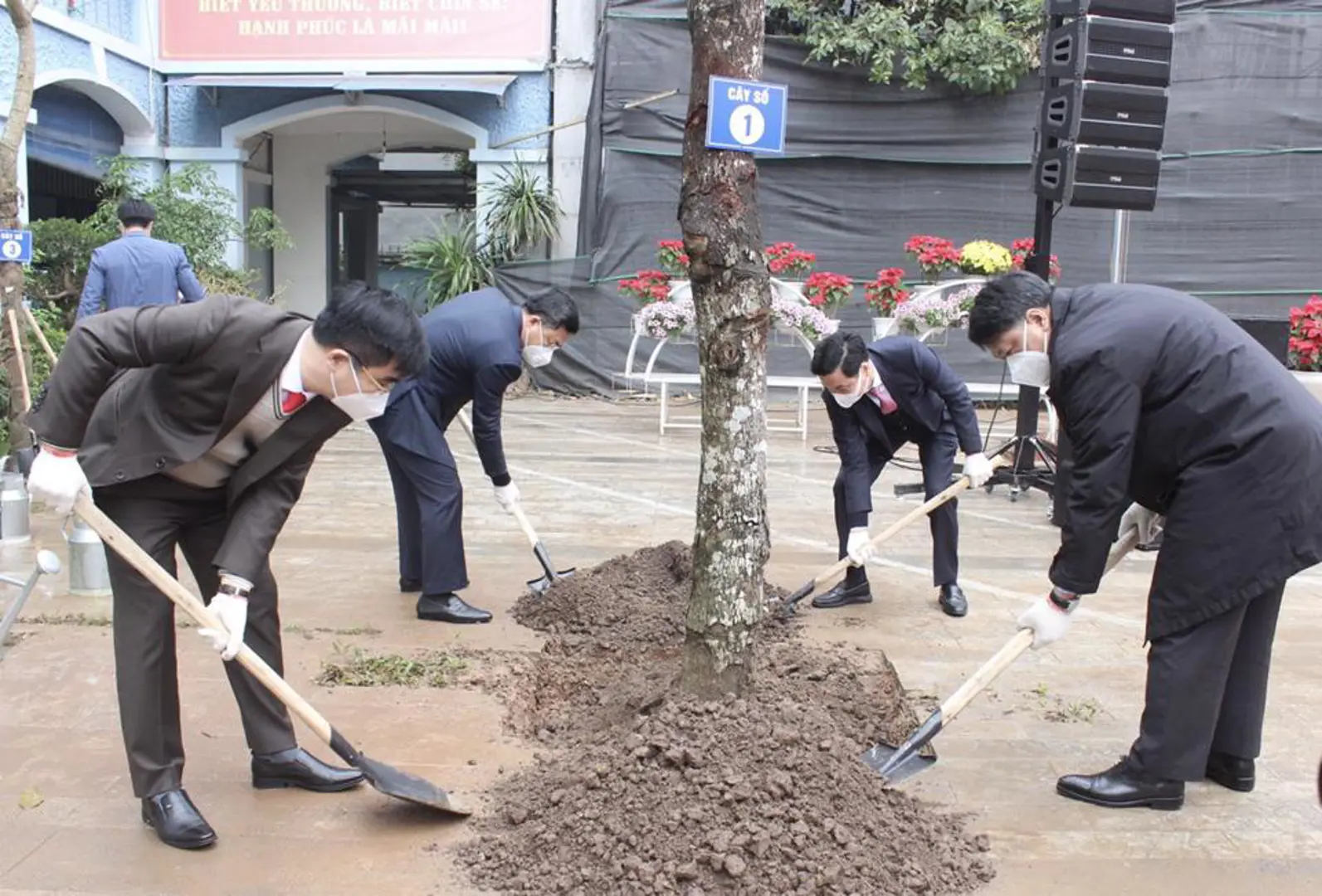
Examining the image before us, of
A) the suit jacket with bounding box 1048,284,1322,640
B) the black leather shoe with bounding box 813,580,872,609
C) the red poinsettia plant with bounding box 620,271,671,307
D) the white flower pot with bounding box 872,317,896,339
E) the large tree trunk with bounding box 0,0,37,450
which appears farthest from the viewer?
the red poinsettia plant with bounding box 620,271,671,307

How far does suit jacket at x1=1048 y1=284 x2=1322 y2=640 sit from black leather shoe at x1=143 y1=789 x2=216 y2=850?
8.22 ft

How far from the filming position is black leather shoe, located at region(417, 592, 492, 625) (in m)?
5.22

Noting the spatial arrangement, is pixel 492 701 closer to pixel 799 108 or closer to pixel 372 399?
pixel 372 399

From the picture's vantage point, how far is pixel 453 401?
539 cm

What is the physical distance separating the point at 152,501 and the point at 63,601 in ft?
8.38

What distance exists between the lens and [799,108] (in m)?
14.1

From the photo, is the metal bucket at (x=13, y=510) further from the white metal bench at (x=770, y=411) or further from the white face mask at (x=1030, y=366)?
the white metal bench at (x=770, y=411)

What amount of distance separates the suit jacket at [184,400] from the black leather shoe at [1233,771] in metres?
2.83

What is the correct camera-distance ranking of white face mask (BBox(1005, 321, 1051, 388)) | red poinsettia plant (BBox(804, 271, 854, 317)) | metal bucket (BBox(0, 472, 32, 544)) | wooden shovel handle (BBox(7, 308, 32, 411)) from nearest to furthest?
white face mask (BBox(1005, 321, 1051, 388)) → metal bucket (BBox(0, 472, 32, 544)) → wooden shovel handle (BBox(7, 308, 32, 411)) → red poinsettia plant (BBox(804, 271, 854, 317))

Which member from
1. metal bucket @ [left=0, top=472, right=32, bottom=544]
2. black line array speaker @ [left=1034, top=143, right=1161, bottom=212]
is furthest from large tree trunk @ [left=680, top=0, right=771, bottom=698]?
black line array speaker @ [left=1034, top=143, right=1161, bottom=212]

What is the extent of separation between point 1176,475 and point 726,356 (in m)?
1.36

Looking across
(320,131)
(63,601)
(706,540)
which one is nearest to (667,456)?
(63,601)

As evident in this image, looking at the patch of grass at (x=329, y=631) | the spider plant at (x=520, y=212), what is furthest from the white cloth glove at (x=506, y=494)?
the spider plant at (x=520, y=212)

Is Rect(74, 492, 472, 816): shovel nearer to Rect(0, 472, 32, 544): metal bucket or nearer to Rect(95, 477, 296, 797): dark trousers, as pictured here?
Rect(95, 477, 296, 797): dark trousers
